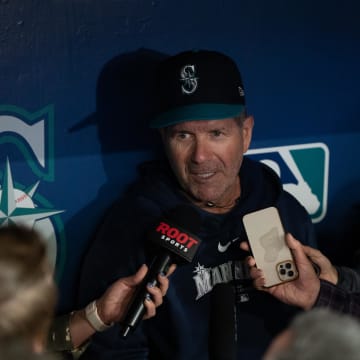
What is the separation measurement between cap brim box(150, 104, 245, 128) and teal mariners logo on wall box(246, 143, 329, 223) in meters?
0.42

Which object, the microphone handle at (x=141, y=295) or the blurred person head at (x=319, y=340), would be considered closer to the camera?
the blurred person head at (x=319, y=340)

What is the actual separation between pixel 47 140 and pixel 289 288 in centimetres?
71

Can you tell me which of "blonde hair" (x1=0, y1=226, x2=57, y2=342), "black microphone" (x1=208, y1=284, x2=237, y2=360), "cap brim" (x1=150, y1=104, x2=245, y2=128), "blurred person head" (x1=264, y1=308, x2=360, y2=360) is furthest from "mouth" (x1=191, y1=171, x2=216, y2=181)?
"blurred person head" (x1=264, y1=308, x2=360, y2=360)

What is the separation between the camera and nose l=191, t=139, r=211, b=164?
1522 millimetres

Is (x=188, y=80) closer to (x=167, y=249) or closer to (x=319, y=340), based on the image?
(x=167, y=249)

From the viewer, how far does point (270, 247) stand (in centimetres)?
145

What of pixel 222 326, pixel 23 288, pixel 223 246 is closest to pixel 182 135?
pixel 223 246

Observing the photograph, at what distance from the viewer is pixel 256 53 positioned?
185 centimetres

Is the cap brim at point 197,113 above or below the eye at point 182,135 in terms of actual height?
above

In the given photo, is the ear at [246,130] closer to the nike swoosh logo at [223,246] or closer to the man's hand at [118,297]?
the nike swoosh logo at [223,246]

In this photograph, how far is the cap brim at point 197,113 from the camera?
58.5 inches

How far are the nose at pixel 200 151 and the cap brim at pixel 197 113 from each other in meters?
0.07

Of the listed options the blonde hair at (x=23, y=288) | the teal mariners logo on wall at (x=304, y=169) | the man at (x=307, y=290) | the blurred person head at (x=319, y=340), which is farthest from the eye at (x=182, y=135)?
the blurred person head at (x=319, y=340)

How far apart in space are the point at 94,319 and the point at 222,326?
0.43m
